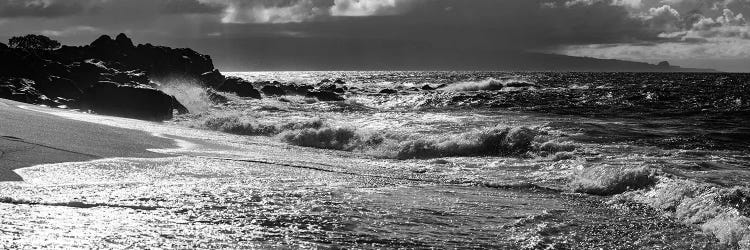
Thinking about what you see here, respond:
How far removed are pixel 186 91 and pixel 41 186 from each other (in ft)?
128

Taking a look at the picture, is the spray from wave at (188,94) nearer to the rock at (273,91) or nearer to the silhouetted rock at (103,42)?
the rock at (273,91)

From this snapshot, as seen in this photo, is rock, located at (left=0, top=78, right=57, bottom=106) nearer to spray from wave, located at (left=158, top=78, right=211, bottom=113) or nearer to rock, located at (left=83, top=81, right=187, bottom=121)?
rock, located at (left=83, top=81, right=187, bottom=121)

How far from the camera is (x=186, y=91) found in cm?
4662

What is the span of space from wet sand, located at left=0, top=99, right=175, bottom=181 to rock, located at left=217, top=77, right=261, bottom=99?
106ft

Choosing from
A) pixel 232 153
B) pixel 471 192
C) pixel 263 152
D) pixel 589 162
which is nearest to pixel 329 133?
pixel 263 152

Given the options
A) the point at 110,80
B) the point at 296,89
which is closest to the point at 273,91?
the point at 296,89

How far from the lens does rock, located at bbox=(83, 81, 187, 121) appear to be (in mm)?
27922

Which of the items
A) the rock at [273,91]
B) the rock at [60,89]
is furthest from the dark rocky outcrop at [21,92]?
the rock at [273,91]

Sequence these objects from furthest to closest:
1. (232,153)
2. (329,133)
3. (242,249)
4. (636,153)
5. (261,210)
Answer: (329,133), (636,153), (232,153), (261,210), (242,249)

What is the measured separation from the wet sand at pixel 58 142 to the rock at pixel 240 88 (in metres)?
32.2

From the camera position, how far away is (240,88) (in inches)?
2039

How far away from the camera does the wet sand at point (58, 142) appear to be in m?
10.9

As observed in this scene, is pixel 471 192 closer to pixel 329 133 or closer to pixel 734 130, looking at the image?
pixel 329 133

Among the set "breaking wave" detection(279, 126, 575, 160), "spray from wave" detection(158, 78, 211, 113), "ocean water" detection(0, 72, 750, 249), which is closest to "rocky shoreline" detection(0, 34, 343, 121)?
"spray from wave" detection(158, 78, 211, 113)
